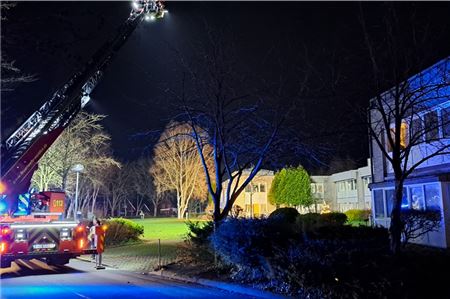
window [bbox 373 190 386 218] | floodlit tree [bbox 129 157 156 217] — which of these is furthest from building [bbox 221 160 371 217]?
window [bbox 373 190 386 218]

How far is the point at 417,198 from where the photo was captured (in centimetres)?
1812

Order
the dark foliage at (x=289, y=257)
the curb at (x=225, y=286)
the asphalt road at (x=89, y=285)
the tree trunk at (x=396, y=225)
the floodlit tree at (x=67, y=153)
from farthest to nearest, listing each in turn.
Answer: the floodlit tree at (x=67, y=153)
the asphalt road at (x=89, y=285)
the curb at (x=225, y=286)
the tree trunk at (x=396, y=225)
the dark foliage at (x=289, y=257)

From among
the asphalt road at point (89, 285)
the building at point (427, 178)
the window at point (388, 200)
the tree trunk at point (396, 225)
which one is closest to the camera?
the tree trunk at point (396, 225)

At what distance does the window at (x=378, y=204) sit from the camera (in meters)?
20.6

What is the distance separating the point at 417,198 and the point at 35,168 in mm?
14282

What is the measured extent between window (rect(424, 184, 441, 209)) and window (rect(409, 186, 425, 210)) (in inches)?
10.9

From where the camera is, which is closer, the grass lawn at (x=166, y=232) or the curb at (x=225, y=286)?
the curb at (x=225, y=286)

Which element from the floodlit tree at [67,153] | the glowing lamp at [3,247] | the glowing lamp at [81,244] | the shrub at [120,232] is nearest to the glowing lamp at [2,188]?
the glowing lamp at [3,247]

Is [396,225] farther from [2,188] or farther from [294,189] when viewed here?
[294,189]

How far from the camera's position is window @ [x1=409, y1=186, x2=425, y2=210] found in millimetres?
17734

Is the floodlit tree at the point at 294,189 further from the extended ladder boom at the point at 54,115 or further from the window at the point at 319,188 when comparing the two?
the extended ladder boom at the point at 54,115

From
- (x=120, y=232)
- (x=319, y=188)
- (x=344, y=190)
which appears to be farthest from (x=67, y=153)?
(x=319, y=188)

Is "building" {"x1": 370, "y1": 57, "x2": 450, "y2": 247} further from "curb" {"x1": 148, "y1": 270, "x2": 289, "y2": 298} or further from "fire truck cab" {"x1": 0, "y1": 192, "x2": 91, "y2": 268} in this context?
"fire truck cab" {"x1": 0, "y1": 192, "x2": 91, "y2": 268}

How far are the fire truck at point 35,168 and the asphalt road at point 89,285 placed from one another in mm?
664
